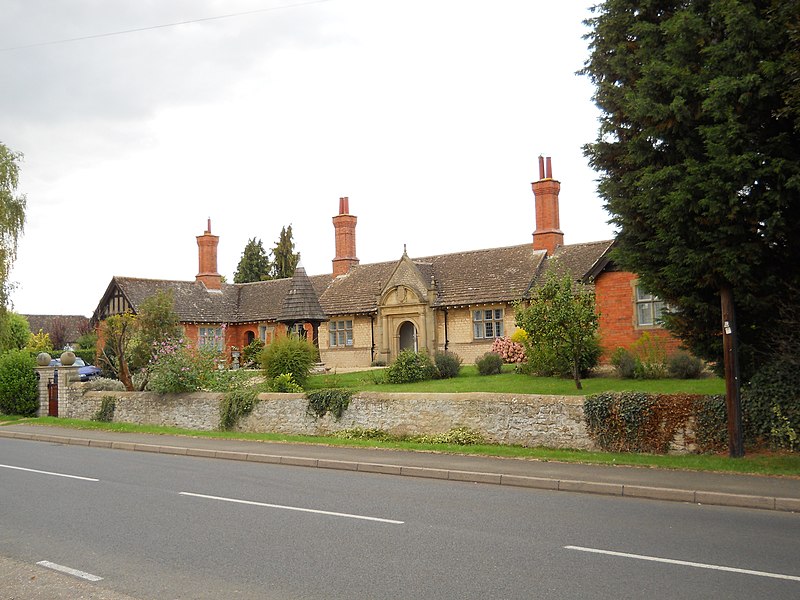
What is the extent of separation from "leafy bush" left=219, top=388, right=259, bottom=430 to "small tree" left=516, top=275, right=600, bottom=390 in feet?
28.0

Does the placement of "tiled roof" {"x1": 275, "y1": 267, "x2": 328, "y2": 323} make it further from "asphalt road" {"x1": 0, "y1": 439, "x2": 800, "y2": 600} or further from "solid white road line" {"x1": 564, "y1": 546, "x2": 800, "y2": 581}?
"solid white road line" {"x1": 564, "y1": 546, "x2": 800, "y2": 581}

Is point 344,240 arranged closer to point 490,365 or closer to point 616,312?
point 490,365

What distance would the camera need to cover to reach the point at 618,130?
1405 cm

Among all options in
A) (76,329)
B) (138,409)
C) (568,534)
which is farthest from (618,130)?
(76,329)

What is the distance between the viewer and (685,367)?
2255cm

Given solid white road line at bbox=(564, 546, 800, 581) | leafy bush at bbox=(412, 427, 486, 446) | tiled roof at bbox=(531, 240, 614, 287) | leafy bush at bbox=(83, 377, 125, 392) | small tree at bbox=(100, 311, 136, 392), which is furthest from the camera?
tiled roof at bbox=(531, 240, 614, 287)

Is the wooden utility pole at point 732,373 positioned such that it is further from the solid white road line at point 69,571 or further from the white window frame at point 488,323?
the white window frame at point 488,323

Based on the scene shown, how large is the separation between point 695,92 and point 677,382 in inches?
453

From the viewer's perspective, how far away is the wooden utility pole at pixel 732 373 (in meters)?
12.9

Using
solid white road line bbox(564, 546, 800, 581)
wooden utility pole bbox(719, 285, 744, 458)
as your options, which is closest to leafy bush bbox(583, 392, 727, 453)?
wooden utility pole bbox(719, 285, 744, 458)

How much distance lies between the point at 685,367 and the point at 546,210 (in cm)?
1657

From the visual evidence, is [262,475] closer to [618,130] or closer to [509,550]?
[509,550]

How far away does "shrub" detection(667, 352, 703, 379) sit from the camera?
2252 cm

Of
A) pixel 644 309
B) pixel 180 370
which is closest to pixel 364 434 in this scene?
pixel 180 370
